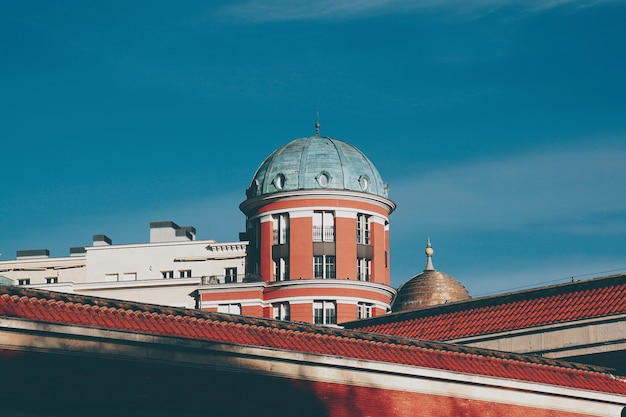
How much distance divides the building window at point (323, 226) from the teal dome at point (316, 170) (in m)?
1.60

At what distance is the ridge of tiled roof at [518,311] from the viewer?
42781 mm

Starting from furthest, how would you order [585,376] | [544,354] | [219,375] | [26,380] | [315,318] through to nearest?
[315,318] < [544,354] < [585,376] < [219,375] < [26,380]

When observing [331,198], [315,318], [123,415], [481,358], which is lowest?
[123,415]

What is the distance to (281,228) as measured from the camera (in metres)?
77.3

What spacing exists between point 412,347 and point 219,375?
22.3 feet

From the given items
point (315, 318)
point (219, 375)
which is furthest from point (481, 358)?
point (315, 318)

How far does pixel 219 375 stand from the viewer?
30.2 metres

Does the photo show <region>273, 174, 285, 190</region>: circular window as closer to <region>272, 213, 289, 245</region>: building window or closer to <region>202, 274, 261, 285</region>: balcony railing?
<region>272, 213, 289, 245</region>: building window

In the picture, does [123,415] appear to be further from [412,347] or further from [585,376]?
[585,376]

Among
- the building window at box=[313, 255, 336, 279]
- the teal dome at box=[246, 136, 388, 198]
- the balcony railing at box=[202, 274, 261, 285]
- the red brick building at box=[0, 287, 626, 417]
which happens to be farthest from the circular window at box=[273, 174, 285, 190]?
the red brick building at box=[0, 287, 626, 417]

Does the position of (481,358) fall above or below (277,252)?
below

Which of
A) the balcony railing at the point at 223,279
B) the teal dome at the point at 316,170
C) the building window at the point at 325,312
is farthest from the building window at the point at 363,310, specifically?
the balcony railing at the point at 223,279

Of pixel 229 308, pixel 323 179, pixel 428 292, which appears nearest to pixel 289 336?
pixel 229 308

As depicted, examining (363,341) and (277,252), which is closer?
(363,341)
